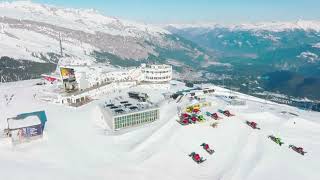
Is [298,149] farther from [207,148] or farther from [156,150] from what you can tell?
[156,150]

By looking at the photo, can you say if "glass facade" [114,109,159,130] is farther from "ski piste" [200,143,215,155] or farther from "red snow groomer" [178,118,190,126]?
"ski piste" [200,143,215,155]

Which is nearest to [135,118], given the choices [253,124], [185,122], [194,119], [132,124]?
[132,124]

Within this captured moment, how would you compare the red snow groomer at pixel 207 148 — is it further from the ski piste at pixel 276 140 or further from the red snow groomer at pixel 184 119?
the ski piste at pixel 276 140

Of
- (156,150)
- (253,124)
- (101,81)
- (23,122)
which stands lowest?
(156,150)

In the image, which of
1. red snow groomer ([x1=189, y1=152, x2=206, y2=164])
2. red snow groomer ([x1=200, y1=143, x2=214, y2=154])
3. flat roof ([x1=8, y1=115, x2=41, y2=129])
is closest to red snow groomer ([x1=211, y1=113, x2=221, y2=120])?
red snow groomer ([x1=200, y1=143, x2=214, y2=154])

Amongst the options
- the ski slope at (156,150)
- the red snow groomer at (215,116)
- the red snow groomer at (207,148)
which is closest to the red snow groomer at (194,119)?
the ski slope at (156,150)

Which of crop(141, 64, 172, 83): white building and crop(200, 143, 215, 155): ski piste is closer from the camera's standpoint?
crop(200, 143, 215, 155): ski piste
